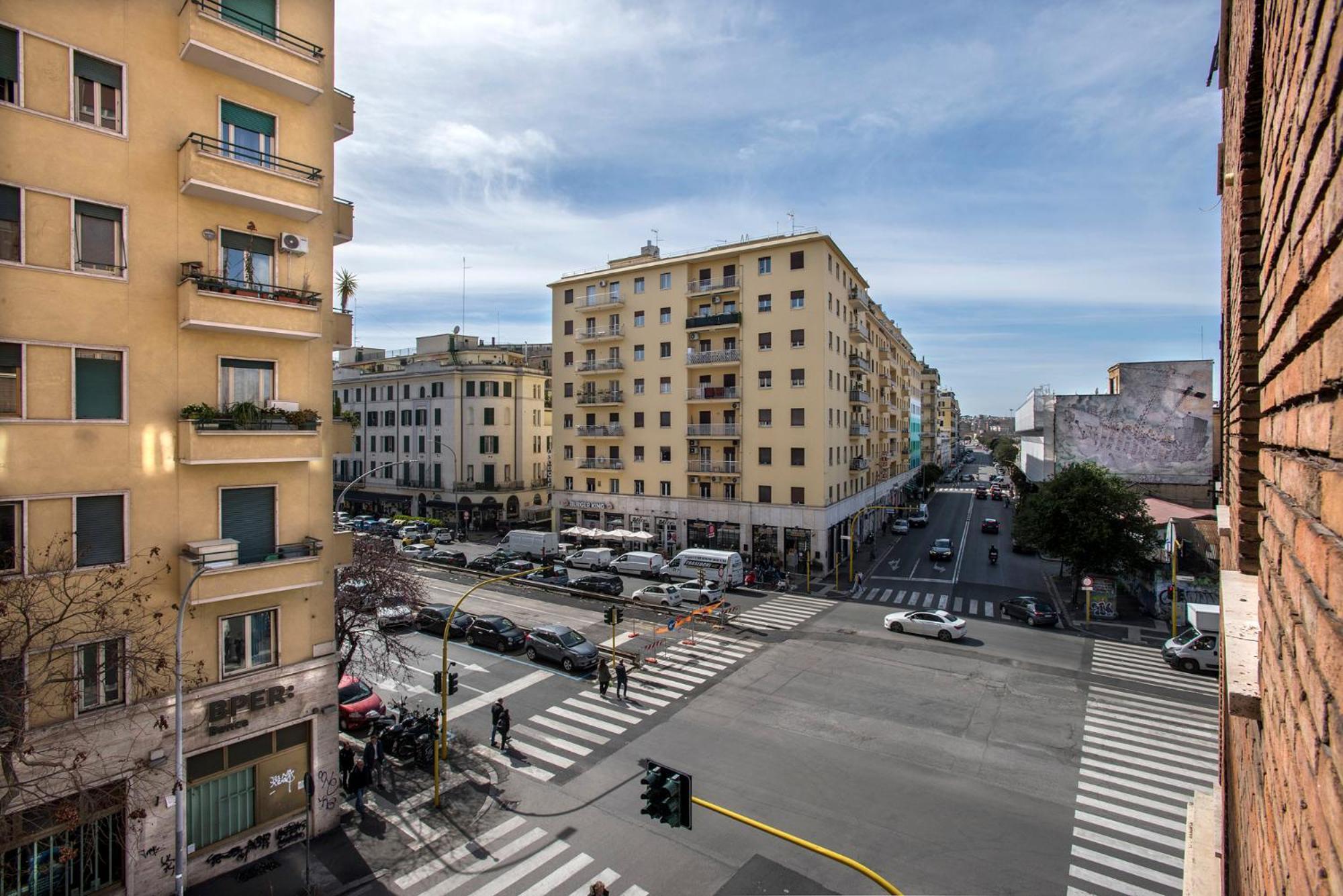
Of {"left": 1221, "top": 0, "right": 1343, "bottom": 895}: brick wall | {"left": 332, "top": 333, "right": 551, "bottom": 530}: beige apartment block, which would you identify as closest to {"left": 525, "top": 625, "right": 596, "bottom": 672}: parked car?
{"left": 1221, "top": 0, "right": 1343, "bottom": 895}: brick wall

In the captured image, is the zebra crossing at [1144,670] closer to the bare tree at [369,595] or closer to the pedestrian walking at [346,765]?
the bare tree at [369,595]

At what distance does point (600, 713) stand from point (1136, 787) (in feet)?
46.6

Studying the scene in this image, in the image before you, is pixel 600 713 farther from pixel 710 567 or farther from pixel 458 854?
pixel 710 567

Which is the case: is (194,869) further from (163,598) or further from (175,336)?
(175,336)

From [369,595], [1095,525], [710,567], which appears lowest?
[710,567]

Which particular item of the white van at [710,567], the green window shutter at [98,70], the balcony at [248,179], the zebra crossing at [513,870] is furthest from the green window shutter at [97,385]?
the white van at [710,567]

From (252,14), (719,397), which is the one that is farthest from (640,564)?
(252,14)

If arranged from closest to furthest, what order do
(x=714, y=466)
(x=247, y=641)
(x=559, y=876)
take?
(x=559, y=876) → (x=247, y=641) → (x=714, y=466)

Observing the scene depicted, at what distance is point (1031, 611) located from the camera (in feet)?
104

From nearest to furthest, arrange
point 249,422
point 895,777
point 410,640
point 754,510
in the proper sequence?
point 249,422 < point 895,777 < point 410,640 < point 754,510

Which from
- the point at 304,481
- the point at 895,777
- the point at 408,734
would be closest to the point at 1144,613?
the point at 895,777

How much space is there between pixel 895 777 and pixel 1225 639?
13385 millimetres

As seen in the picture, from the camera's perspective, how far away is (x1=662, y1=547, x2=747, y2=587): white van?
126ft

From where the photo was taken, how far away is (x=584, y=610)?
3434cm
